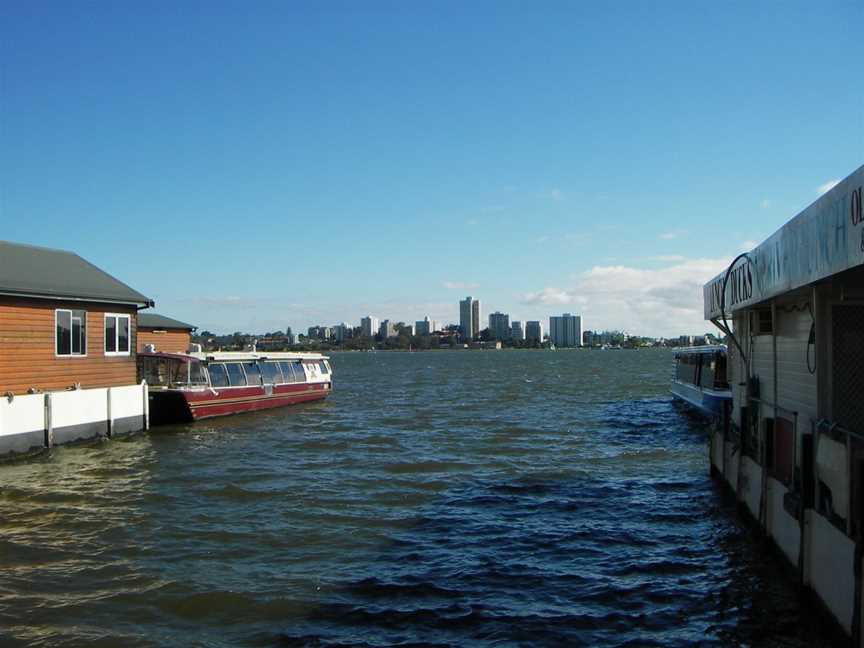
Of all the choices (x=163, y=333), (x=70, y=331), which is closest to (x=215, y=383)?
(x=70, y=331)

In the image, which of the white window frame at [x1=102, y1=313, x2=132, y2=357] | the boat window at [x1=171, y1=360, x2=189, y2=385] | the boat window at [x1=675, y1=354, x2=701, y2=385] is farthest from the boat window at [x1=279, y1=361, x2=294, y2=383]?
the boat window at [x1=675, y1=354, x2=701, y2=385]

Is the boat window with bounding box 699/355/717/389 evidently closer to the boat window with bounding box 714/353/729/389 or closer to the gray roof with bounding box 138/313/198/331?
the boat window with bounding box 714/353/729/389

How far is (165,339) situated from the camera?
4372cm

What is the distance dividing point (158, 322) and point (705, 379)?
30.0 metres

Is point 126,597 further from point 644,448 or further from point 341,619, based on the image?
point 644,448

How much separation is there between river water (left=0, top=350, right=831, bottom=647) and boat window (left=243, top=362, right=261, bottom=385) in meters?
11.5

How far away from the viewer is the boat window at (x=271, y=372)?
121ft

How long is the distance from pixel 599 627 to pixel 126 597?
6.00m

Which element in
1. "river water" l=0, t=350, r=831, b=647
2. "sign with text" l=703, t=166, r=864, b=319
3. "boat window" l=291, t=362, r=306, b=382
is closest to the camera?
"sign with text" l=703, t=166, r=864, b=319

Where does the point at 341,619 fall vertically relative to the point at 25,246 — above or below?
below

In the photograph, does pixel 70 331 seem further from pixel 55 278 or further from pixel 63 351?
pixel 55 278

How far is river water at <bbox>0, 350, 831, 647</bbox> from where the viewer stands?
8859mm

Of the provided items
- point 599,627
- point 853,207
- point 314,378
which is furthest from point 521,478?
point 314,378

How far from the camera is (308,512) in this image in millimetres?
14570
